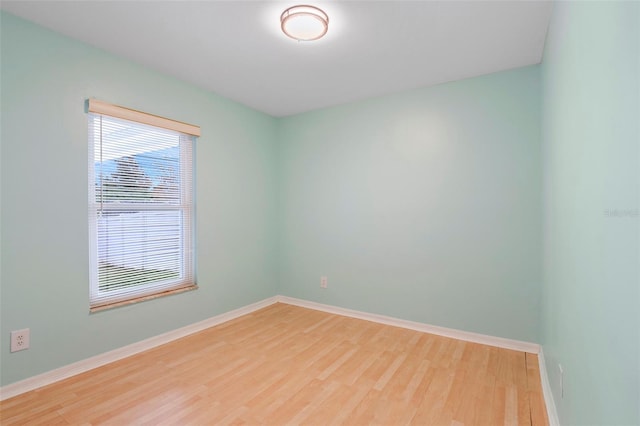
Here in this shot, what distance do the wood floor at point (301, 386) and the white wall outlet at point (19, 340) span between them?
30 centimetres

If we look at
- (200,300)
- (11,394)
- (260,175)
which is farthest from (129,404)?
(260,175)

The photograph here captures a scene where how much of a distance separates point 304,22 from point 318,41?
337 mm

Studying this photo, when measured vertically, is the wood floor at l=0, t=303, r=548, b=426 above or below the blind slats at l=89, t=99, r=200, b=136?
below

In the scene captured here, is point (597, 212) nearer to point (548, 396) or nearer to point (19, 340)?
point (548, 396)

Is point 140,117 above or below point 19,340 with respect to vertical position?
above

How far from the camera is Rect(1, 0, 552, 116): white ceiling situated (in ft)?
6.23

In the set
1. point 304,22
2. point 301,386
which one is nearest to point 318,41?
point 304,22

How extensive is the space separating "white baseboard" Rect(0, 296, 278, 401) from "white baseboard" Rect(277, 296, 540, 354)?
0.97m

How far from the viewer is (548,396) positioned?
1.88 m

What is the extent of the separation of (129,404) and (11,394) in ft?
2.58

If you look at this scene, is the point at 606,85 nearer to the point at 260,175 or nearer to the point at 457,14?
the point at 457,14

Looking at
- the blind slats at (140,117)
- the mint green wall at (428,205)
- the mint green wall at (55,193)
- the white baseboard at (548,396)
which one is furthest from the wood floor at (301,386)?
the blind slats at (140,117)

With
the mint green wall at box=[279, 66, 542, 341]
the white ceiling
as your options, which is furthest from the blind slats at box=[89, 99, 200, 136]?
the mint green wall at box=[279, 66, 542, 341]

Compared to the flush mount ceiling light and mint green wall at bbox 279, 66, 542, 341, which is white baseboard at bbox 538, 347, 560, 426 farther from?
the flush mount ceiling light
